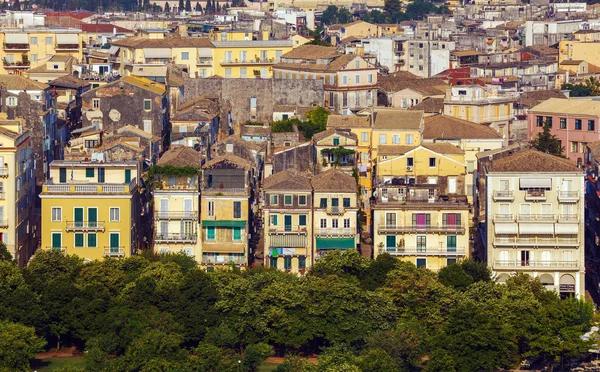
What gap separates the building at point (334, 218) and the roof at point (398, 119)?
38.4 ft

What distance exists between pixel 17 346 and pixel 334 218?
1562cm

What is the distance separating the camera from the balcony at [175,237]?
235 ft

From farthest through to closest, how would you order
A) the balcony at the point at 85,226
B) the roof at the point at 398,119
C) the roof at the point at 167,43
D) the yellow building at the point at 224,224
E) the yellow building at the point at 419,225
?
Answer: the roof at the point at 167,43 → the roof at the point at 398,119 → the yellow building at the point at 224,224 → the balcony at the point at 85,226 → the yellow building at the point at 419,225

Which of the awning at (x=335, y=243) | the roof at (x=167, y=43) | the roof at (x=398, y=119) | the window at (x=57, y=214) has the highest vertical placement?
the roof at (x=167, y=43)

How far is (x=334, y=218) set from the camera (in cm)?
7162

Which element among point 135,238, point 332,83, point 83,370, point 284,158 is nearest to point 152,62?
point 332,83

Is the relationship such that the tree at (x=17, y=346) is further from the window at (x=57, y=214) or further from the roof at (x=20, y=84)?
the roof at (x=20, y=84)

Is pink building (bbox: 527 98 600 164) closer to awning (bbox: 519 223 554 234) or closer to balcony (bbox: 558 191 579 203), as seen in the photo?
balcony (bbox: 558 191 579 203)

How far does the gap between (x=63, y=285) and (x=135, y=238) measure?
718 cm

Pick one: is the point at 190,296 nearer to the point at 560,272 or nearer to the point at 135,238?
the point at 135,238

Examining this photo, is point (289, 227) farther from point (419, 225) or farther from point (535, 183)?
point (535, 183)

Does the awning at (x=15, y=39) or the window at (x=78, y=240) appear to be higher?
the awning at (x=15, y=39)

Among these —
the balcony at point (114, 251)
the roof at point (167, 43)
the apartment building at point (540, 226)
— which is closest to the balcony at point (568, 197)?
the apartment building at point (540, 226)

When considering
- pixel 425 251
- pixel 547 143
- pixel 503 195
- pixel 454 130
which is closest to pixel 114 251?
pixel 425 251
